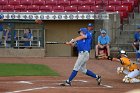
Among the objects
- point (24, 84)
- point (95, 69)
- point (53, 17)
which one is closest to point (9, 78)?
point (24, 84)

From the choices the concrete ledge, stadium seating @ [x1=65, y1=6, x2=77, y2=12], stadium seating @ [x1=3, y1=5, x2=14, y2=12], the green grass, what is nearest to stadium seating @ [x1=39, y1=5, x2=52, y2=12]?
stadium seating @ [x1=65, y1=6, x2=77, y2=12]

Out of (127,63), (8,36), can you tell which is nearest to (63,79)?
(127,63)

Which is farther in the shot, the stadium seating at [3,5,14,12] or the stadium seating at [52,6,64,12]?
the stadium seating at [3,5,14,12]

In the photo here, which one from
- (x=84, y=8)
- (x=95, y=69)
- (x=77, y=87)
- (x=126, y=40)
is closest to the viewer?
(x=77, y=87)

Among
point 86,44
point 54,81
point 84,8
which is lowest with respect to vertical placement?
point 54,81

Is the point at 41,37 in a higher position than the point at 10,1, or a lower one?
lower

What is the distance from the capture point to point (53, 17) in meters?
21.4

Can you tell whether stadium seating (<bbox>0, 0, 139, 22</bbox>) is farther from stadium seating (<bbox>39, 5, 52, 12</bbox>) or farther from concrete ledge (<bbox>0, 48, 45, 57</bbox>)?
concrete ledge (<bbox>0, 48, 45, 57</bbox>)

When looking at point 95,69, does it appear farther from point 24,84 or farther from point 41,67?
point 24,84

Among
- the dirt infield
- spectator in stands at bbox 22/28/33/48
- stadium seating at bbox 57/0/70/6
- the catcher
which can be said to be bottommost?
the dirt infield

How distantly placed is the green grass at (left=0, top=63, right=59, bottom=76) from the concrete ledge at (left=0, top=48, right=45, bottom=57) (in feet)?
9.83

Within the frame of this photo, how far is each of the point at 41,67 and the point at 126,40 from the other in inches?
256

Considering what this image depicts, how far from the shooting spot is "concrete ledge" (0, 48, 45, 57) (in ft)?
63.2

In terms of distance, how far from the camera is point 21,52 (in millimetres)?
19344
